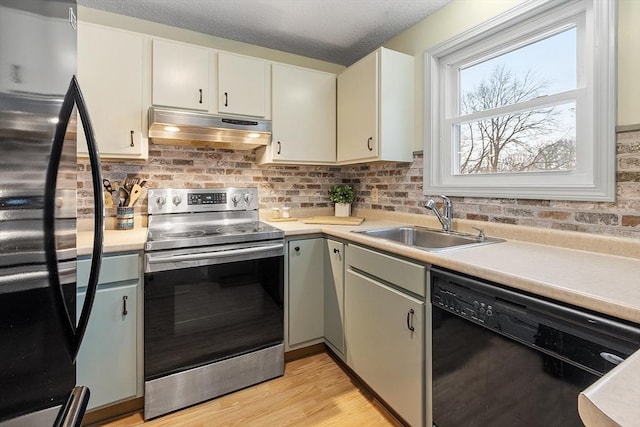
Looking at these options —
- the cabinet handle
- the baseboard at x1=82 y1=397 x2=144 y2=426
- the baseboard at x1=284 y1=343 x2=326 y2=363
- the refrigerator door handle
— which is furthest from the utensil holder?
the cabinet handle

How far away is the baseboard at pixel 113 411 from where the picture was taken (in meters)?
1.66

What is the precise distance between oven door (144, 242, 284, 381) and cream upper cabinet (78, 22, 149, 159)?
783mm

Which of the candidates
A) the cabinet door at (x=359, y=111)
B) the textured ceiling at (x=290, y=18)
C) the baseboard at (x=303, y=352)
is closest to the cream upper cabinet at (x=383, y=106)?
the cabinet door at (x=359, y=111)

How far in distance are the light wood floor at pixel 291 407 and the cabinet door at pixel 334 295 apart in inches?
9.6

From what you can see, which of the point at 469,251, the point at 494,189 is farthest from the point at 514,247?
the point at 494,189

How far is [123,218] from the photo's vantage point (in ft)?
6.91

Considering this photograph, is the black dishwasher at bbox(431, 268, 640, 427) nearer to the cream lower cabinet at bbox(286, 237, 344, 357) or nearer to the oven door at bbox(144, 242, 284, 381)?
the cream lower cabinet at bbox(286, 237, 344, 357)

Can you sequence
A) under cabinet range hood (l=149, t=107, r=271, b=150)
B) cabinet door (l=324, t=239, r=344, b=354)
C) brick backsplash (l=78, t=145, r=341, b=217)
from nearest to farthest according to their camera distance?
under cabinet range hood (l=149, t=107, r=271, b=150)
cabinet door (l=324, t=239, r=344, b=354)
brick backsplash (l=78, t=145, r=341, b=217)

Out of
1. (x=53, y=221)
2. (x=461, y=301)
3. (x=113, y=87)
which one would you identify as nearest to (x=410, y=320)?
(x=461, y=301)

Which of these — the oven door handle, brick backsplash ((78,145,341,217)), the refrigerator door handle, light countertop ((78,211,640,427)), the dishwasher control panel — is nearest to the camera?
light countertop ((78,211,640,427))

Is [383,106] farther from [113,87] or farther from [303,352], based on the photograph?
[303,352]

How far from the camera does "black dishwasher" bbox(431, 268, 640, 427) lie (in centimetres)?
89

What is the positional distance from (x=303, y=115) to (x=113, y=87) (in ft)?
4.09

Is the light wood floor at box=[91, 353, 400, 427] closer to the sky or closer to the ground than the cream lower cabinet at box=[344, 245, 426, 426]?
closer to the ground
